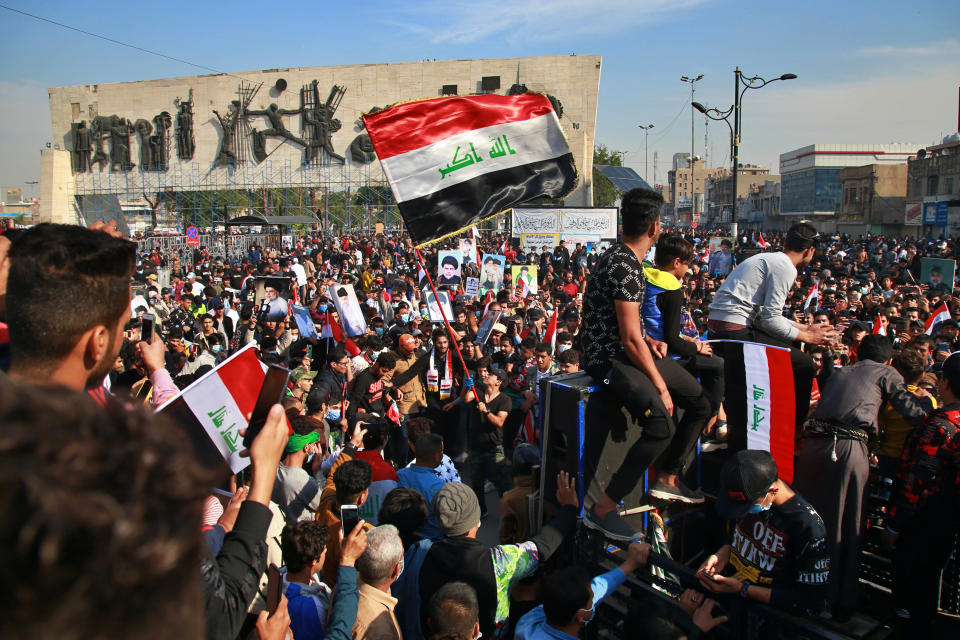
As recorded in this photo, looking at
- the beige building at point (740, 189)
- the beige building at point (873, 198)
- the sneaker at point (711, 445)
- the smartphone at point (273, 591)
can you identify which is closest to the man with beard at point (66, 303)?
the smartphone at point (273, 591)

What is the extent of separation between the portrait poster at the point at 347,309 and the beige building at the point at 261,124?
153ft

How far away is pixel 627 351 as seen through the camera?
3621 millimetres

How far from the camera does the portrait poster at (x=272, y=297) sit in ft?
36.2

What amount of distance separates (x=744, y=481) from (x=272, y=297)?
34.6ft

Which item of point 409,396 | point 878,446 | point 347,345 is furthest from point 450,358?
point 878,446

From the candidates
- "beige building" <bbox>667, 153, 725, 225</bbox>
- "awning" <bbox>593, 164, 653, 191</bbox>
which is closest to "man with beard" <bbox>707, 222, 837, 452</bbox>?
"awning" <bbox>593, 164, 653, 191</bbox>

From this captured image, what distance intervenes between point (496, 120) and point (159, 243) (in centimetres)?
3685

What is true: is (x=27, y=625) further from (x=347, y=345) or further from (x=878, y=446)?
(x=347, y=345)

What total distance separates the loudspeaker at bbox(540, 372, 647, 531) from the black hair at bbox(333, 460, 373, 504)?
45.5 inches

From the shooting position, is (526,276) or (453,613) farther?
(526,276)

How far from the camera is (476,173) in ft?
18.1

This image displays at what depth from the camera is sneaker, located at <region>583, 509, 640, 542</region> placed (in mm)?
3668

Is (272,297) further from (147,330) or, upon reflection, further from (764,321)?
(764,321)

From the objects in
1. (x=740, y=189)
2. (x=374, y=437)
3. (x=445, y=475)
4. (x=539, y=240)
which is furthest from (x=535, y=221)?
(x=740, y=189)
